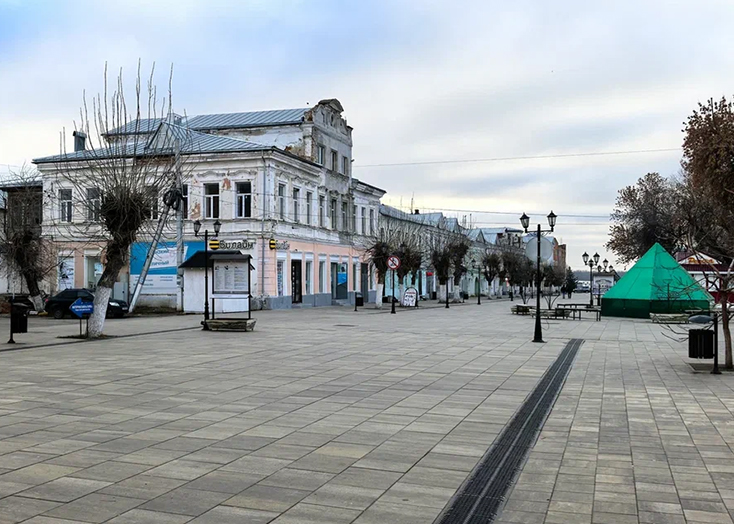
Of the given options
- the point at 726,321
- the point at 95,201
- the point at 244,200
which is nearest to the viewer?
the point at 726,321

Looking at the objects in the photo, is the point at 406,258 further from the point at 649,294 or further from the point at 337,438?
the point at 337,438

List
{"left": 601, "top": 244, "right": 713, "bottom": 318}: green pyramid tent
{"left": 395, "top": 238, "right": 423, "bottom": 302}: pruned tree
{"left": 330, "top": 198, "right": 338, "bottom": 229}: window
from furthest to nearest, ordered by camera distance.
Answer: {"left": 330, "top": 198, "right": 338, "bottom": 229}: window
{"left": 395, "top": 238, "right": 423, "bottom": 302}: pruned tree
{"left": 601, "top": 244, "right": 713, "bottom": 318}: green pyramid tent

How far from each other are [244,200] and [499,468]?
38.0 m

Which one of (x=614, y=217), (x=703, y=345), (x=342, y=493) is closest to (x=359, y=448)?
(x=342, y=493)

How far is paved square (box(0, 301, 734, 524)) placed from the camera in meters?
5.93

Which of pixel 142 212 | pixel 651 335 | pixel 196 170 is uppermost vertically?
pixel 196 170

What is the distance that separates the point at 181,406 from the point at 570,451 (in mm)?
5425

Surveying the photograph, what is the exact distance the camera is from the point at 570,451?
313 inches

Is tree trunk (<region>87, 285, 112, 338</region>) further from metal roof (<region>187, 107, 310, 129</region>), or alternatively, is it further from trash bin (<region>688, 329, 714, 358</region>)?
metal roof (<region>187, 107, 310, 129</region>)

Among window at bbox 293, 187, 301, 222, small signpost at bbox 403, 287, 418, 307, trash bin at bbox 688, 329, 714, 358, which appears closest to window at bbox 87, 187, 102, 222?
trash bin at bbox 688, 329, 714, 358

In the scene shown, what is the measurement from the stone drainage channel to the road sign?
1486 centimetres

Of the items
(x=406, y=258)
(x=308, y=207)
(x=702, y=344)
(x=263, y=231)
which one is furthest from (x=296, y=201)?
(x=702, y=344)

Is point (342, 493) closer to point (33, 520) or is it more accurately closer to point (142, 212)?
point (33, 520)

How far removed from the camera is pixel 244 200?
4378 centimetres
